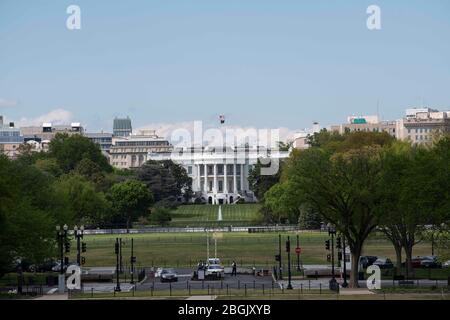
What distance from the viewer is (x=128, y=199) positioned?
130 metres

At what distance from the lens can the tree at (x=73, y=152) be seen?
181125 mm

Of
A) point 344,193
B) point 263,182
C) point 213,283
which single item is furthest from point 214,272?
point 263,182

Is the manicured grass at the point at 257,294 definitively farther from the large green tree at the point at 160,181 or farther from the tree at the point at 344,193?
the large green tree at the point at 160,181

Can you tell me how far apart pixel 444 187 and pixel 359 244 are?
5014 millimetres

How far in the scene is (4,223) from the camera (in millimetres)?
54000

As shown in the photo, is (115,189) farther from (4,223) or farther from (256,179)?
(4,223)

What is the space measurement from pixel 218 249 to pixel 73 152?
10077 centimetres

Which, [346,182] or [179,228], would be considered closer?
[346,182]

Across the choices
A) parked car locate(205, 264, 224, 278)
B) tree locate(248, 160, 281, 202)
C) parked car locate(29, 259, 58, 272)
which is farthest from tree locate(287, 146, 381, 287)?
tree locate(248, 160, 281, 202)

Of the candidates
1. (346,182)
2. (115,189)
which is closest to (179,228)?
(115,189)

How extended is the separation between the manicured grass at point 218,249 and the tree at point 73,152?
2976 inches

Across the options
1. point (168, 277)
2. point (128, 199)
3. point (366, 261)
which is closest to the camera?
point (168, 277)

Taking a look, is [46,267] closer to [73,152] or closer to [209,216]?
[209,216]

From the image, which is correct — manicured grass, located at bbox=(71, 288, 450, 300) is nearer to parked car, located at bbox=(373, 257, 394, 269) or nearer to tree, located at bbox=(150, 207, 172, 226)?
parked car, located at bbox=(373, 257, 394, 269)
